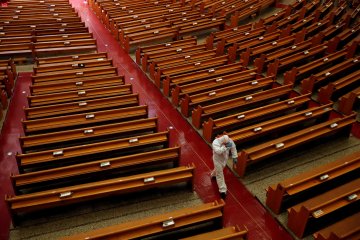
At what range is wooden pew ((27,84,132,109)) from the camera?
5523 mm

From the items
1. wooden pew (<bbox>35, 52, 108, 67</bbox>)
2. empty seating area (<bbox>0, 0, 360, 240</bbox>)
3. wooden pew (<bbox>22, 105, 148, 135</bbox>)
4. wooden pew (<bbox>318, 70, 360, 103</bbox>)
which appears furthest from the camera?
wooden pew (<bbox>35, 52, 108, 67</bbox>)

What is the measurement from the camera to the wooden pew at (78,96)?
5523 mm

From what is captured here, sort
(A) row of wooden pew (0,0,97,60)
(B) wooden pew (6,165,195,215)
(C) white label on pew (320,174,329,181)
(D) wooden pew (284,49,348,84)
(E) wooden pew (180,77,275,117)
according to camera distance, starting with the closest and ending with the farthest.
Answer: (B) wooden pew (6,165,195,215)
(C) white label on pew (320,174,329,181)
(E) wooden pew (180,77,275,117)
(D) wooden pew (284,49,348,84)
(A) row of wooden pew (0,0,97,60)

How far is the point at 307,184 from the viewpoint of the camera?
4.05 m

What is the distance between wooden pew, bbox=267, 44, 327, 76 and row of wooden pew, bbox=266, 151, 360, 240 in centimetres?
285

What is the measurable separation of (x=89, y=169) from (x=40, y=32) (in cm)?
563

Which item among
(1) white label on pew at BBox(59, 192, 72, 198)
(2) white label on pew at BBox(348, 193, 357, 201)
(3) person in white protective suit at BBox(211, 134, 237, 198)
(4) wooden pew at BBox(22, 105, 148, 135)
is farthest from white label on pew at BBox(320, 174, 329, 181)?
(1) white label on pew at BBox(59, 192, 72, 198)

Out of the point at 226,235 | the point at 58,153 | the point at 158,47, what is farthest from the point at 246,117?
the point at 158,47

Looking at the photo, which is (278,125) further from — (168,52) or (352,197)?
(168,52)

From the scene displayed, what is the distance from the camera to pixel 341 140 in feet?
17.5

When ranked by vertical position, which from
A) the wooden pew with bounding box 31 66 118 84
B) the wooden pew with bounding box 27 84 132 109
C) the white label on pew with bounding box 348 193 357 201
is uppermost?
the wooden pew with bounding box 31 66 118 84

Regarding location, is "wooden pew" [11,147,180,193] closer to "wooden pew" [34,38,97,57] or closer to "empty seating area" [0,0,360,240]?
"empty seating area" [0,0,360,240]

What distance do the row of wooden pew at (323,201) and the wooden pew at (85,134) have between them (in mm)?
2109

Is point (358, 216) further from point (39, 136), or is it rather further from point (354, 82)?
point (39, 136)
